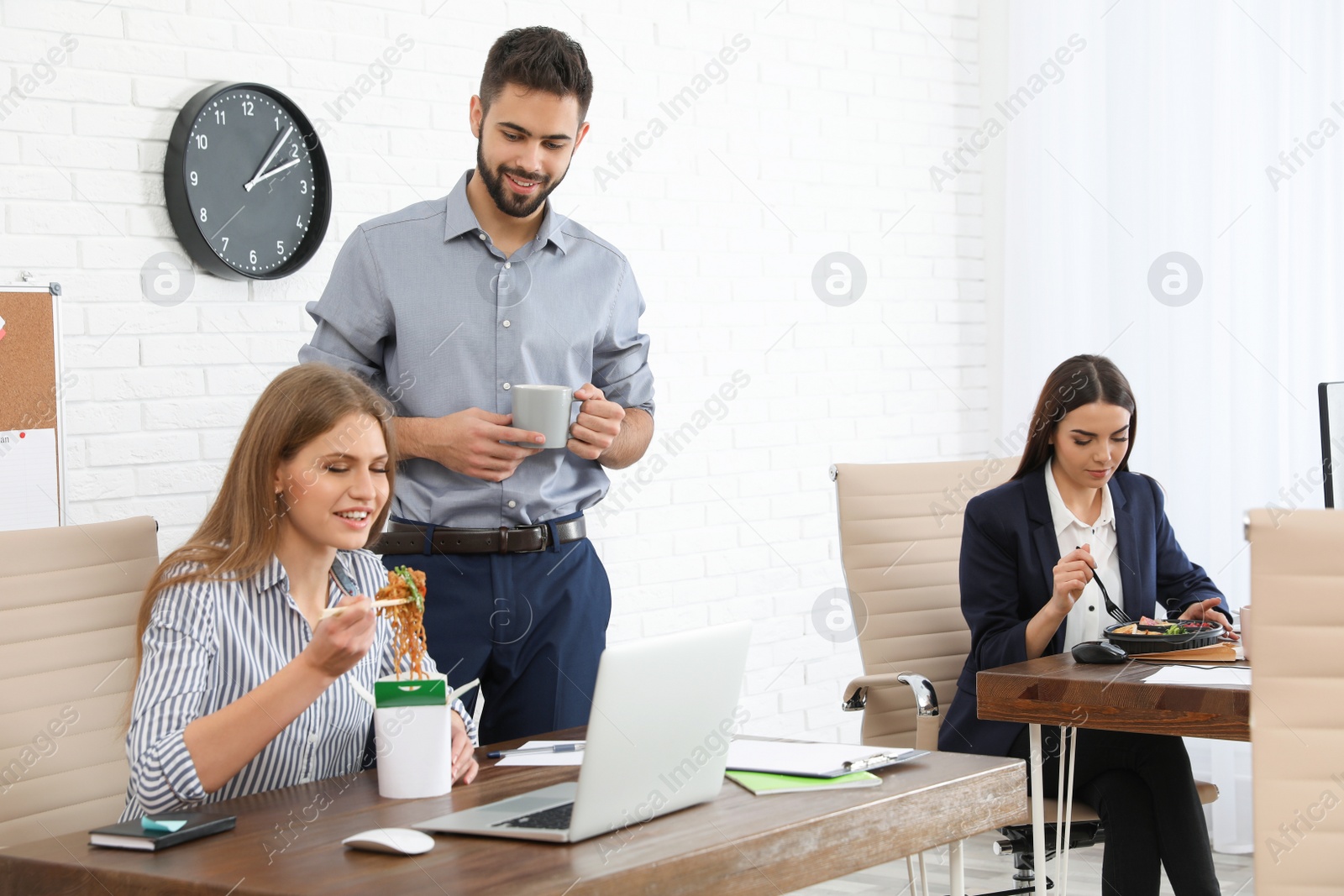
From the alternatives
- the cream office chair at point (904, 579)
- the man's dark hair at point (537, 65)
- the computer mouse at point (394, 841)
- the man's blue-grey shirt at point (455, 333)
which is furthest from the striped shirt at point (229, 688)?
the cream office chair at point (904, 579)

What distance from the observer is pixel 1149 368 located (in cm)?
407

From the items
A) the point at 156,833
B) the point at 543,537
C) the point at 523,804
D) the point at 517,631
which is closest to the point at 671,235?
the point at 543,537

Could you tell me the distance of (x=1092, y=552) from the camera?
9.48ft

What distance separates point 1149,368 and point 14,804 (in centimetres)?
329

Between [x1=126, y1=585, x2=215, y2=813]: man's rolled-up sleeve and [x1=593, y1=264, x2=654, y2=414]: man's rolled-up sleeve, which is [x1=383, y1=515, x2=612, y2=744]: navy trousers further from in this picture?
[x1=126, y1=585, x2=215, y2=813]: man's rolled-up sleeve

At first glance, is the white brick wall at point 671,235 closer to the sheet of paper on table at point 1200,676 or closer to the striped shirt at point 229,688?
the striped shirt at point 229,688

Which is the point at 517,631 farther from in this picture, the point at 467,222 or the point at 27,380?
the point at 27,380

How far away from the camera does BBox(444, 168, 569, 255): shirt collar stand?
2307 mm

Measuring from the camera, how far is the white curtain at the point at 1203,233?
372 cm

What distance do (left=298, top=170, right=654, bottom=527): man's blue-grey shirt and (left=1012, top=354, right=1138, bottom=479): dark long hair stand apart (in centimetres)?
107

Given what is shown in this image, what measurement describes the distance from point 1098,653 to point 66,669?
170 centimetres

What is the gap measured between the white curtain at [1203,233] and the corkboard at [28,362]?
3.00 meters

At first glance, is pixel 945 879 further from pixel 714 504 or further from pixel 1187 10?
pixel 1187 10

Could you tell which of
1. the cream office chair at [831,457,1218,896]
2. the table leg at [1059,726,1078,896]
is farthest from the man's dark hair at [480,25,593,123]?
the table leg at [1059,726,1078,896]
